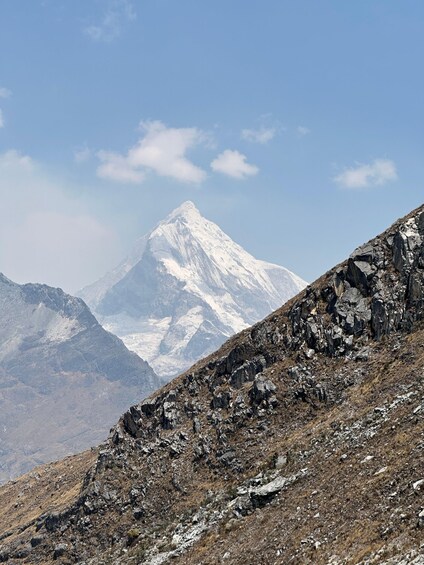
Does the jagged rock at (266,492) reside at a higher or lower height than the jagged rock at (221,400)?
lower

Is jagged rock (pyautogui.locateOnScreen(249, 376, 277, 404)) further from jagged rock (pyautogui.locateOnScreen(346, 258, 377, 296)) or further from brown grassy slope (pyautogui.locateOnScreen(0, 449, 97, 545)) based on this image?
brown grassy slope (pyautogui.locateOnScreen(0, 449, 97, 545))

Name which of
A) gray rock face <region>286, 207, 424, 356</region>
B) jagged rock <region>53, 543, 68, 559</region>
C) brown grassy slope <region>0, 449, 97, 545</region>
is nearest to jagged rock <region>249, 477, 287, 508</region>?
gray rock face <region>286, 207, 424, 356</region>

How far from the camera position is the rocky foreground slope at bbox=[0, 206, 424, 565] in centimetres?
3703

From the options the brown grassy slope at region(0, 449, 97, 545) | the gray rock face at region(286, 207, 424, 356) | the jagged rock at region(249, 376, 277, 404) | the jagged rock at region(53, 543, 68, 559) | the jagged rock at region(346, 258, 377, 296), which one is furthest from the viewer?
the brown grassy slope at region(0, 449, 97, 545)

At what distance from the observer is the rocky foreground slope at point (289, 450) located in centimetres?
3703

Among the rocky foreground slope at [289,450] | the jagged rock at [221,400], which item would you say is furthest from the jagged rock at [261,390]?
the jagged rock at [221,400]

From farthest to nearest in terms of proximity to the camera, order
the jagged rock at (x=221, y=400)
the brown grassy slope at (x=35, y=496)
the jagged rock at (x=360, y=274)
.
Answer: the brown grassy slope at (x=35, y=496)
the jagged rock at (x=360, y=274)
the jagged rock at (x=221, y=400)

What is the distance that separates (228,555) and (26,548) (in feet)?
128

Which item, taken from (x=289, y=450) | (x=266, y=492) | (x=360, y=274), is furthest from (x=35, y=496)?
(x=360, y=274)

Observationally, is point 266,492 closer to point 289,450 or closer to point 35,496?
point 289,450

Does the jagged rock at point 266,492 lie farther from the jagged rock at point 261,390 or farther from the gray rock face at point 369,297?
the gray rock face at point 369,297

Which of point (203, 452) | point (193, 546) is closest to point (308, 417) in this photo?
point (203, 452)

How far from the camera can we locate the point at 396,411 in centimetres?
4741

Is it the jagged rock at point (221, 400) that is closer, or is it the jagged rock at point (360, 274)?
the jagged rock at point (221, 400)
